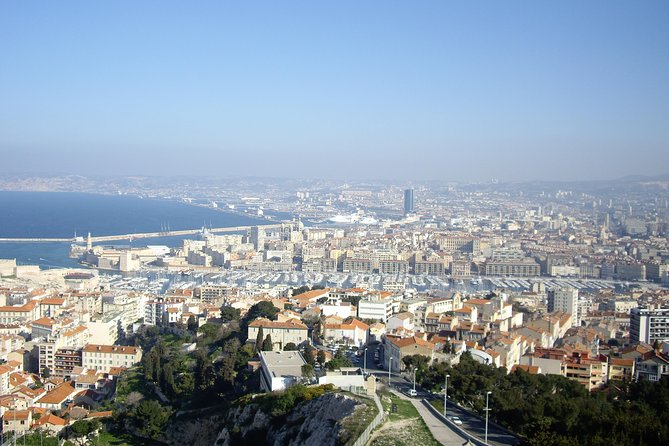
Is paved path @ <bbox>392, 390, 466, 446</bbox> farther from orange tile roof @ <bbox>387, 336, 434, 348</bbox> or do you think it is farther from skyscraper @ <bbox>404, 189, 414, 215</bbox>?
skyscraper @ <bbox>404, 189, 414, 215</bbox>

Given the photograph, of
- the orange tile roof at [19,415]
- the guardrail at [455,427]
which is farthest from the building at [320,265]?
the guardrail at [455,427]

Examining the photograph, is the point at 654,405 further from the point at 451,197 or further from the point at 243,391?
the point at 451,197

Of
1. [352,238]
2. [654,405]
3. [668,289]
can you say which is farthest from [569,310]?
[352,238]

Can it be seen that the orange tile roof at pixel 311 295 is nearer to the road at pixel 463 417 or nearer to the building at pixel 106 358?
the building at pixel 106 358

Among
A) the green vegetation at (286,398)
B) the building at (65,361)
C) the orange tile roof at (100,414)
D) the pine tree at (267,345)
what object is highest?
the green vegetation at (286,398)

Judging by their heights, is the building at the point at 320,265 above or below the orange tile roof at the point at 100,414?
below

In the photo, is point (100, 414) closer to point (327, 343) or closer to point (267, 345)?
point (267, 345)

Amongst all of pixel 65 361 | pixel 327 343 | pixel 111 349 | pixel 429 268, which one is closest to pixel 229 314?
pixel 111 349
